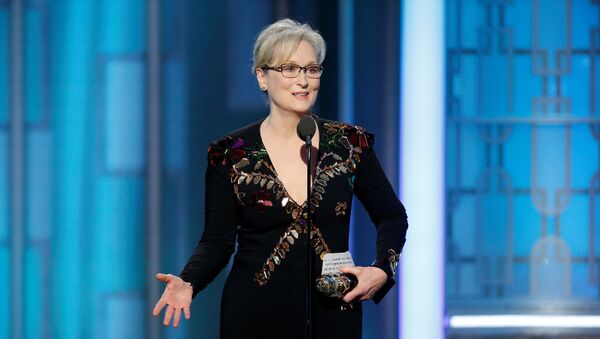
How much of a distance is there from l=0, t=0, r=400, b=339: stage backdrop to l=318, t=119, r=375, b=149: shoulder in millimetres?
1632

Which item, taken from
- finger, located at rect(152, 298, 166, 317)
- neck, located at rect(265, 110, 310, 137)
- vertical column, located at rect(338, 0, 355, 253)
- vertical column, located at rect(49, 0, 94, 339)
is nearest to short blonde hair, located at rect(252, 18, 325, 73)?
neck, located at rect(265, 110, 310, 137)

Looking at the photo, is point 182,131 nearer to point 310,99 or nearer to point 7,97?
point 7,97

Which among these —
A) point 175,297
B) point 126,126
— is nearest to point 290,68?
point 175,297

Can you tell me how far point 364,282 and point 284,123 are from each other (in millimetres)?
393

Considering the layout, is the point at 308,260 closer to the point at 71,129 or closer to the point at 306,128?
the point at 306,128

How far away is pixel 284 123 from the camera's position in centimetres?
202

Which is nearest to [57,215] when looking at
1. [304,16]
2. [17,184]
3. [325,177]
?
[17,184]

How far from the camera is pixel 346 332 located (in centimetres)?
196

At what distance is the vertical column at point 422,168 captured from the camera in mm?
3689

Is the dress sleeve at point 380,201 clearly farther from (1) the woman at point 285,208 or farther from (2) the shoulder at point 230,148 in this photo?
(2) the shoulder at point 230,148

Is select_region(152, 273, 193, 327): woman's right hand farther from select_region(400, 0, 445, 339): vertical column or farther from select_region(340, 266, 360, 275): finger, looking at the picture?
select_region(400, 0, 445, 339): vertical column

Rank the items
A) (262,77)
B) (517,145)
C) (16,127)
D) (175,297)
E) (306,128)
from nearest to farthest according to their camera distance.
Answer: (306,128)
(175,297)
(262,77)
(16,127)
(517,145)

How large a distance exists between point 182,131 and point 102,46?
46 centimetres

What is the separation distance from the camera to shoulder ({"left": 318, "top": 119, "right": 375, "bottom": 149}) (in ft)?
6.64
